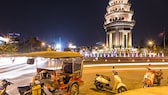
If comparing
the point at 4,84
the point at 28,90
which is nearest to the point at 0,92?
the point at 4,84

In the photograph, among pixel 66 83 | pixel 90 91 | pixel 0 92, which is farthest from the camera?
pixel 90 91

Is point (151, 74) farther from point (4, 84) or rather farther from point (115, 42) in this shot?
point (115, 42)

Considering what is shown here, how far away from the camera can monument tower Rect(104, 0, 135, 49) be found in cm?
7199

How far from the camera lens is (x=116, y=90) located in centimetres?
1031

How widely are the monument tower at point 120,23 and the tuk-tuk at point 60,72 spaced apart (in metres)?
62.1

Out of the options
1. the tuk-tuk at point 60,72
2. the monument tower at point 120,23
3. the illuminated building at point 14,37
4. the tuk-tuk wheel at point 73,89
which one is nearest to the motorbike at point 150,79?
the tuk-tuk at point 60,72

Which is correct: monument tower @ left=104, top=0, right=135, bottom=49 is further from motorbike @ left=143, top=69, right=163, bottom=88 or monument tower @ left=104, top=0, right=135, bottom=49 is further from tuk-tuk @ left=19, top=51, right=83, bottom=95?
tuk-tuk @ left=19, top=51, right=83, bottom=95

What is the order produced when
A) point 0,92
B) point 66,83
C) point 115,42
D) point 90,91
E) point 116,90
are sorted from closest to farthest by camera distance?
point 0,92 → point 66,83 → point 116,90 → point 90,91 → point 115,42

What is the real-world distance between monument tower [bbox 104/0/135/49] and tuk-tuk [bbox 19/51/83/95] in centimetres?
6210

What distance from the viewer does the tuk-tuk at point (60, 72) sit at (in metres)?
8.93

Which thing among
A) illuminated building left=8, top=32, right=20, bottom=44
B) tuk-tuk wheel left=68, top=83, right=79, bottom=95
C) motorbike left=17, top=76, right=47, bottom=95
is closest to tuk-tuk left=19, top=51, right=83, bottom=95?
tuk-tuk wheel left=68, top=83, right=79, bottom=95

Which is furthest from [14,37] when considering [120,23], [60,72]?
[60,72]

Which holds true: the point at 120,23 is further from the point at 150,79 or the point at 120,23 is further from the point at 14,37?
the point at 14,37

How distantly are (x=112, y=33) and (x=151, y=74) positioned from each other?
66.1 meters
